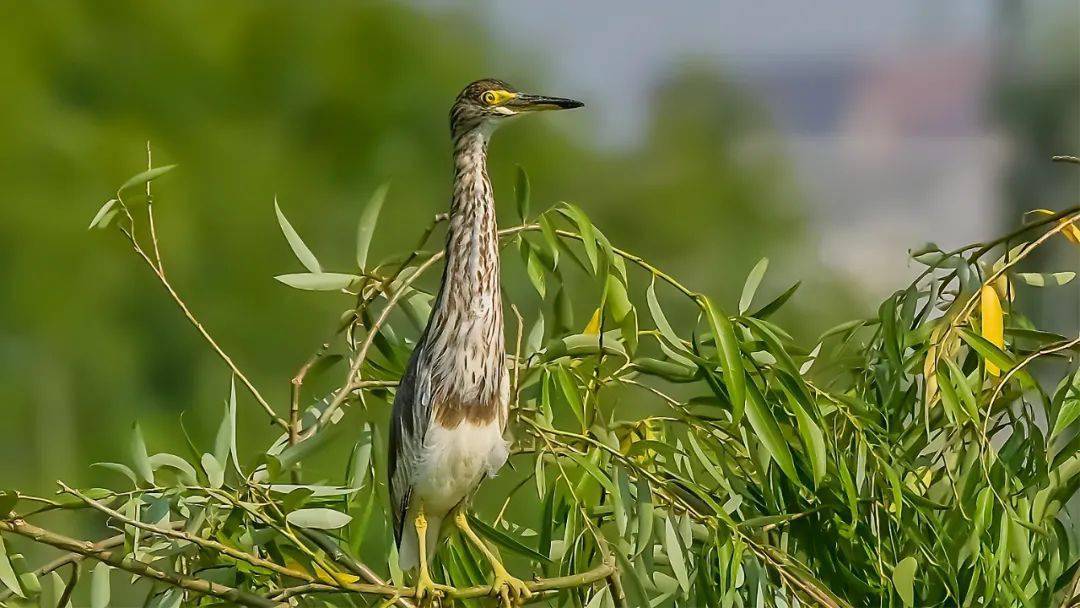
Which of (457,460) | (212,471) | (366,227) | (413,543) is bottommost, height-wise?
(413,543)

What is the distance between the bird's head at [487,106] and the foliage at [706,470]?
0.21 m

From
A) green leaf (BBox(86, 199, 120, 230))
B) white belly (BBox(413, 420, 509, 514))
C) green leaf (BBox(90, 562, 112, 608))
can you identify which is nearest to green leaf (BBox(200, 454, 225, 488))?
green leaf (BBox(90, 562, 112, 608))

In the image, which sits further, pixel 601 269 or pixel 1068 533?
pixel 1068 533

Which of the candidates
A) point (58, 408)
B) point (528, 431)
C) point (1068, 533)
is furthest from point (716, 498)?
point (58, 408)

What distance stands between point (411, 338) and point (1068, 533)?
615 mm

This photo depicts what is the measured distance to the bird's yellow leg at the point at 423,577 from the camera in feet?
3.49

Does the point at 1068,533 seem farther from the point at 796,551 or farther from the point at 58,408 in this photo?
the point at 58,408

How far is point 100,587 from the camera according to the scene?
0.91m

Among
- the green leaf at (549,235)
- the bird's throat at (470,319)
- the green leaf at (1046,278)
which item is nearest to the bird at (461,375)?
the bird's throat at (470,319)

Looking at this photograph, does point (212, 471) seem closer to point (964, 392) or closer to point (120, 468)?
point (120, 468)

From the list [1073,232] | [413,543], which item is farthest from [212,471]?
[1073,232]

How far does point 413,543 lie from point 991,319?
581 millimetres

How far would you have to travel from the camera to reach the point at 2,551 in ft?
2.77

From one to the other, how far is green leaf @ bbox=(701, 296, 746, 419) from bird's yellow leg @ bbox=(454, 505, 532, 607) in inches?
7.8
